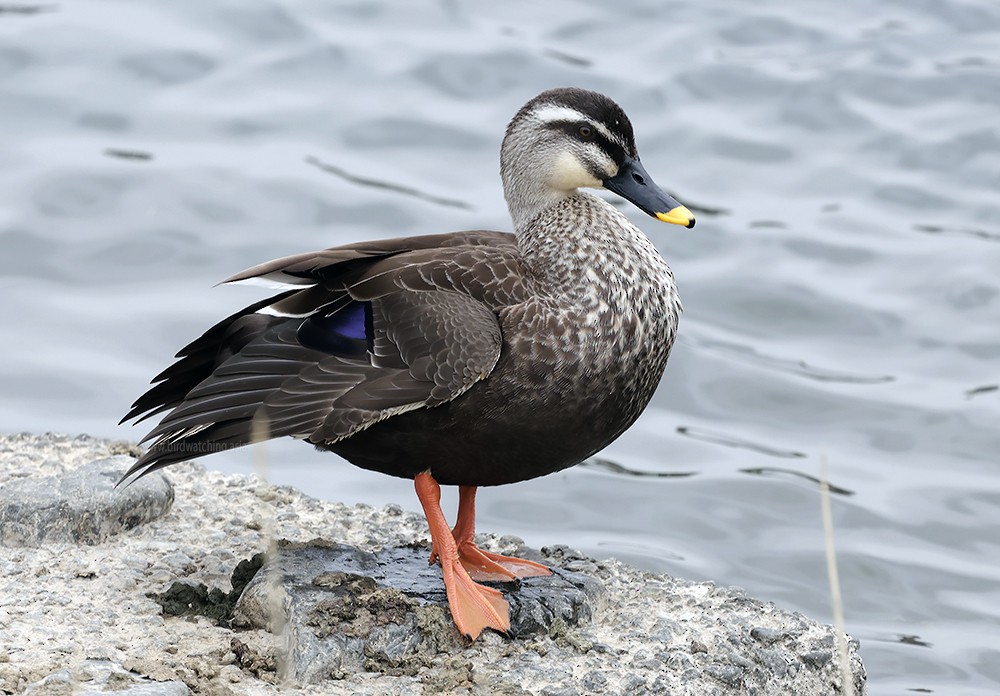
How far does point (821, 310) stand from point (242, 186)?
3.89m

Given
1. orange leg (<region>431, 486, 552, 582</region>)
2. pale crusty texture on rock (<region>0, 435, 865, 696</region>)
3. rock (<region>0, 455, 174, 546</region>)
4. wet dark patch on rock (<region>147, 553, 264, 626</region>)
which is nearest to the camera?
pale crusty texture on rock (<region>0, 435, 865, 696</region>)

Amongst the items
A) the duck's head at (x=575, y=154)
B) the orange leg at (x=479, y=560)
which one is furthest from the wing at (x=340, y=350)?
the orange leg at (x=479, y=560)

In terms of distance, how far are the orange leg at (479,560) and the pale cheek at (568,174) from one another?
109cm

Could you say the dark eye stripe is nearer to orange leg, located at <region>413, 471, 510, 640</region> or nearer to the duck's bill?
the duck's bill

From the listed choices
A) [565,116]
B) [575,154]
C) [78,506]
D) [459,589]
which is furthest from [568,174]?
[78,506]

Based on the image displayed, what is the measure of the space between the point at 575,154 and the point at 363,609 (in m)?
1.73

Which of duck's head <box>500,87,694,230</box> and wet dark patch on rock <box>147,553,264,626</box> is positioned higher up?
duck's head <box>500,87,694,230</box>

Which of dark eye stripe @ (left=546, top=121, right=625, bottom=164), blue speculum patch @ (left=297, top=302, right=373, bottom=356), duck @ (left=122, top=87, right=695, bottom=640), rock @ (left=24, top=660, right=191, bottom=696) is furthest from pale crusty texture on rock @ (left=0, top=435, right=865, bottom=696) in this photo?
dark eye stripe @ (left=546, top=121, right=625, bottom=164)

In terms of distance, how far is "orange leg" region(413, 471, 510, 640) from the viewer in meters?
5.05

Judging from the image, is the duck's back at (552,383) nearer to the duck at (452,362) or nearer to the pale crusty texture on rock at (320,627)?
the duck at (452,362)

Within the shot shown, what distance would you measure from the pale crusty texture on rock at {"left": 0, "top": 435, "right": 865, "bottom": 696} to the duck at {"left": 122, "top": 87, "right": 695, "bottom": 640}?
0.81 feet

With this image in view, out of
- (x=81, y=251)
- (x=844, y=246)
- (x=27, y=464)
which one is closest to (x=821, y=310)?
(x=844, y=246)

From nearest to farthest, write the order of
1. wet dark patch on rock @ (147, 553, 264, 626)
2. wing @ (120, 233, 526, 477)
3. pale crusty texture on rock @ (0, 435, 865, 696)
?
pale crusty texture on rock @ (0, 435, 865, 696)
wing @ (120, 233, 526, 477)
wet dark patch on rock @ (147, 553, 264, 626)

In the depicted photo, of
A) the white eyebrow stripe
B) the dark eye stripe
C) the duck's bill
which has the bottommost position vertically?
the duck's bill
